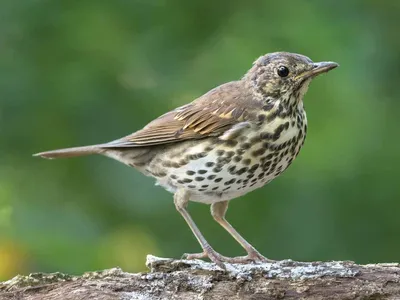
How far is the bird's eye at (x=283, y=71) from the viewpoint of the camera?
4879mm

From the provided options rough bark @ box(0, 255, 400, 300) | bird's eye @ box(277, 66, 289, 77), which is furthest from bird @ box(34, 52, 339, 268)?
rough bark @ box(0, 255, 400, 300)

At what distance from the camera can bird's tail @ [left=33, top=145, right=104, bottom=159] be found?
16.7 ft

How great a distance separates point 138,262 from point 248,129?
1.08 metres

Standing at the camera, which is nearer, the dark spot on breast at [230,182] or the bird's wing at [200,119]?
the dark spot on breast at [230,182]

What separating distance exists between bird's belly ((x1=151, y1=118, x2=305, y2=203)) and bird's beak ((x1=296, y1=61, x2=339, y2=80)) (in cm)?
26

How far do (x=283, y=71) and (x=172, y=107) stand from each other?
0.76 metres

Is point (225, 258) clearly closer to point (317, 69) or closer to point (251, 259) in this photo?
point (251, 259)

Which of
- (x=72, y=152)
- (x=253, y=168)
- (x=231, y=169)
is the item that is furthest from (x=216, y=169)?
(x=72, y=152)

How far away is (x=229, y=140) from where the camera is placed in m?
4.75

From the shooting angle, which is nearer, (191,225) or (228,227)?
(191,225)

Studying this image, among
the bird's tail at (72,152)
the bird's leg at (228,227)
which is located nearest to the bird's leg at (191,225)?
the bird's leg at (228,227)

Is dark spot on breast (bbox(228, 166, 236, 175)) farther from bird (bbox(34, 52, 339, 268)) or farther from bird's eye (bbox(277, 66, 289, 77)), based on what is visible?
bird's eye (bbox(277, 66, 289, 77))

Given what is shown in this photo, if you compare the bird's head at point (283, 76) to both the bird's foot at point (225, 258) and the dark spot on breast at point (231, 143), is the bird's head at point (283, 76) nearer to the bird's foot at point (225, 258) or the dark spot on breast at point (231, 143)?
the dark spot on breast at point (231, 143)

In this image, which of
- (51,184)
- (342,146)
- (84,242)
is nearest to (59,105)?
(51,184)
